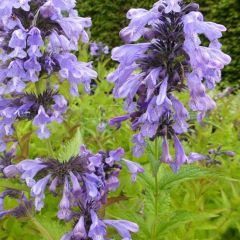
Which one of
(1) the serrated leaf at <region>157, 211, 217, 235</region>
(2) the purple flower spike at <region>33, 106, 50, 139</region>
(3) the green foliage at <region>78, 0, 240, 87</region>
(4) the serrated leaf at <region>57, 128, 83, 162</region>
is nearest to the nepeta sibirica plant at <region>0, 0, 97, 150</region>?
(2) the purple flower spike at <region>33, 106, 50, 139</region>

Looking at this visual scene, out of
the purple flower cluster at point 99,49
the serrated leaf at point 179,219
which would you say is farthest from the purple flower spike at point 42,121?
the purple flower cluster at point 99,49

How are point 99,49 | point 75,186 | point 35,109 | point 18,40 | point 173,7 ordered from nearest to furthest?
point 173,7 → point 75,186 → point 18,40 → point 35,109 → point 99,49

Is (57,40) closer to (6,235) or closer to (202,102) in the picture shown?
(202,102)

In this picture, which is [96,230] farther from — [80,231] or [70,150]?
[70,150]

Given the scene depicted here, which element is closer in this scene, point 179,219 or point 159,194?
point 179,219

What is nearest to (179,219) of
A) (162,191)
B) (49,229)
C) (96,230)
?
(162,191)

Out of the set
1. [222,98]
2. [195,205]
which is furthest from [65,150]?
[222,98]

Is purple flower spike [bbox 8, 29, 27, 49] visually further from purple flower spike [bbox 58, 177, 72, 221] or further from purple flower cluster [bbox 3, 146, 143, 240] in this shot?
purple flower spike [bbox 58, 177, 72, 221]
